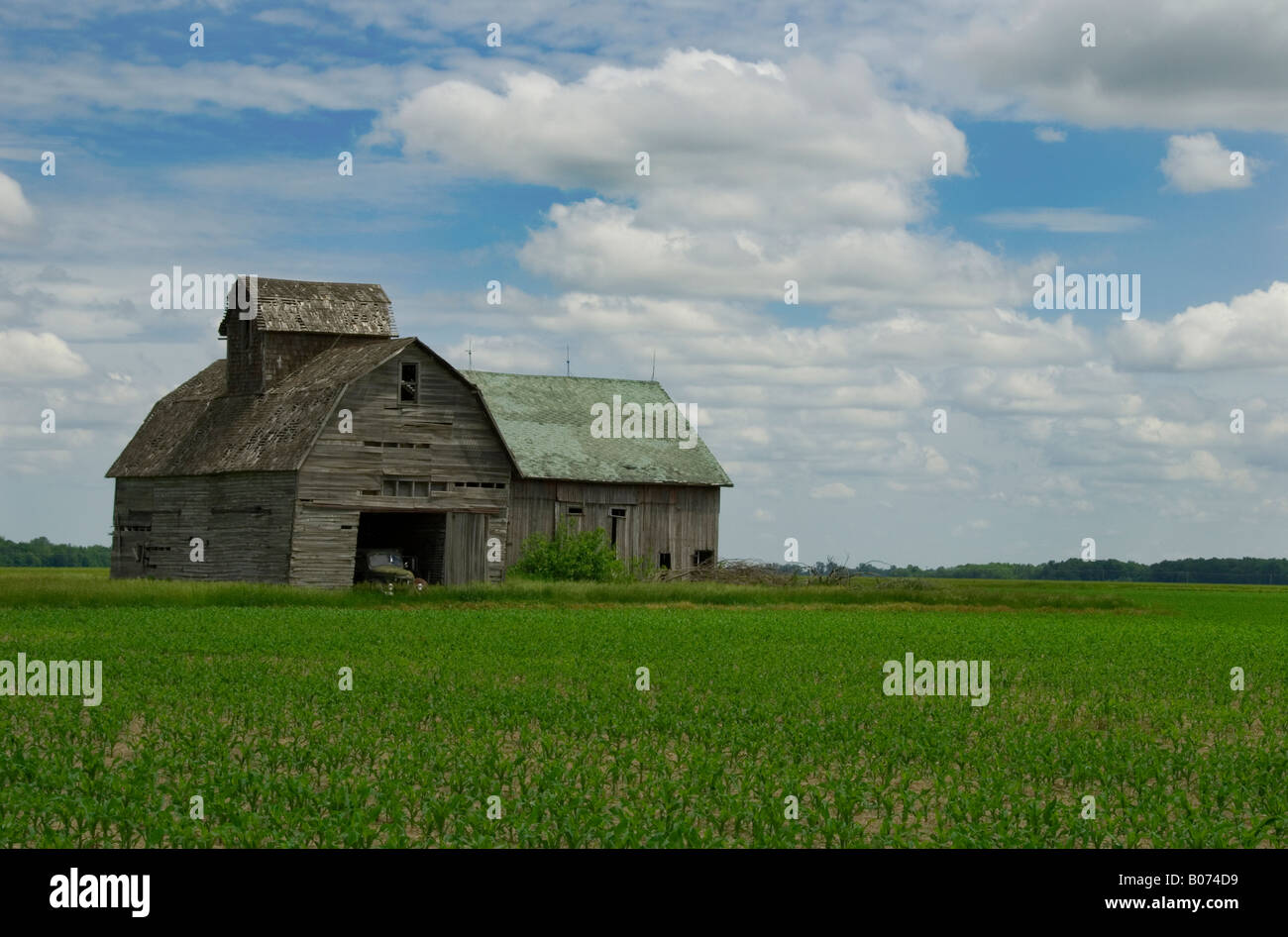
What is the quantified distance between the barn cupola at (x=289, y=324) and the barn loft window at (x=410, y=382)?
700 centimetres

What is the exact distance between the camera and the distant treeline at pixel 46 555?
481 ft

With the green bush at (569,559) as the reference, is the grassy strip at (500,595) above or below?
below

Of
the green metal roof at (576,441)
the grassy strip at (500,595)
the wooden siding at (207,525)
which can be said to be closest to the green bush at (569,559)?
the green metal roof at (576,441)

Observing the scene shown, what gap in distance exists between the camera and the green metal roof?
54.6 metres

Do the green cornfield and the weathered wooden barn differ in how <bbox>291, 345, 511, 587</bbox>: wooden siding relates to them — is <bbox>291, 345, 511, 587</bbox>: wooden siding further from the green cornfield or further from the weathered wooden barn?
the green cornfield

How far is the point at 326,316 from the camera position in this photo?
5366 cm

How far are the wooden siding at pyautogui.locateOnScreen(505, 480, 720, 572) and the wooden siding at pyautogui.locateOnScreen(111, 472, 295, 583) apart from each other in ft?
29.6

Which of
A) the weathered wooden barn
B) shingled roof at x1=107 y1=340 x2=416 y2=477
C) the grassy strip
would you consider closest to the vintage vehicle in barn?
the weathered wooden barn

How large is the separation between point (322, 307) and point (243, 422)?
5.74 m

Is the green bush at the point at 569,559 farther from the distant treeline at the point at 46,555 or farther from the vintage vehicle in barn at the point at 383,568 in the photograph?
the distant treeline at the point at 46,555
